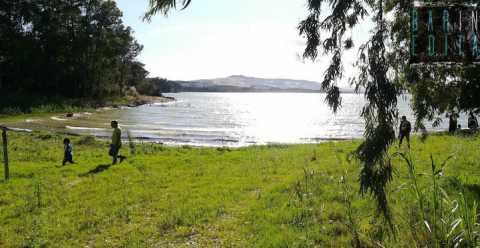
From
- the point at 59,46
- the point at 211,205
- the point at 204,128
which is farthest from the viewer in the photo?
the point at 59,46

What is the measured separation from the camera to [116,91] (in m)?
90.8

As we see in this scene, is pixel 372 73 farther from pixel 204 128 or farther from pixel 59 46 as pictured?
pixel 59 46

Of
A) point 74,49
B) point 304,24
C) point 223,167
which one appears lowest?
point 223,167

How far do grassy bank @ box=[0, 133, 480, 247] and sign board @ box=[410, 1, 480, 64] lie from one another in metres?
1.61

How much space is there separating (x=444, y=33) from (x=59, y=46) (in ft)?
252

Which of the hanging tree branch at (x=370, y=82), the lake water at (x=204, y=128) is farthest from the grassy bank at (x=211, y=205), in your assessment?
the lake water at (x=204, y=128)

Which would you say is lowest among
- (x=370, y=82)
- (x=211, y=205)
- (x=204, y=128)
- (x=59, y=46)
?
(x=204, y=128)

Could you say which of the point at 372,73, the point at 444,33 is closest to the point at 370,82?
the point at 372,73

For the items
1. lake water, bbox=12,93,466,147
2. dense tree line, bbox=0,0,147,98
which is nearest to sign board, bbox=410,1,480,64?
lake water, bbox=12,93,466,147

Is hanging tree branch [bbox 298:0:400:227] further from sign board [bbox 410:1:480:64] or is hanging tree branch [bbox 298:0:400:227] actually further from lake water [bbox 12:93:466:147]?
lake water [bbox 12:93:466:147]

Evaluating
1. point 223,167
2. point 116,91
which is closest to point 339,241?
point 223,167

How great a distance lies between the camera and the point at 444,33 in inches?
243

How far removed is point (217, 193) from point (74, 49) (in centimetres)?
7140

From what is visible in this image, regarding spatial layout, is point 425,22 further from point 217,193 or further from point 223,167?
point 223,167
